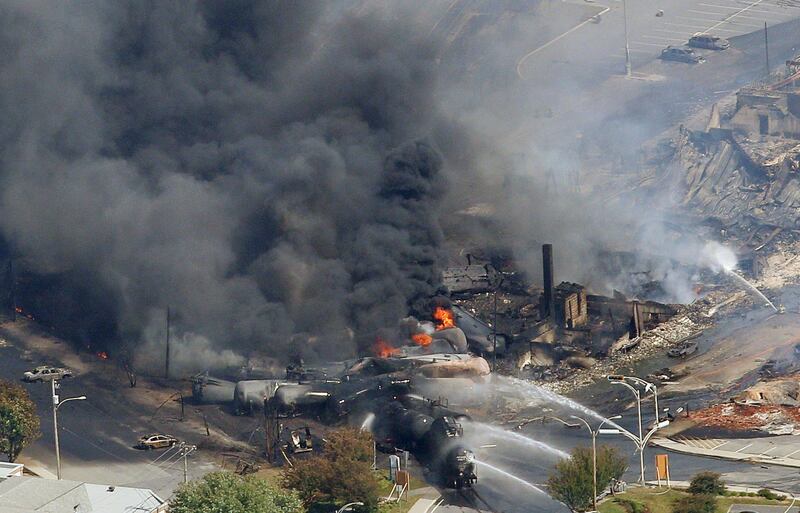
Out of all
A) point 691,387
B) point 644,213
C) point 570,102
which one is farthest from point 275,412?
point 570,102

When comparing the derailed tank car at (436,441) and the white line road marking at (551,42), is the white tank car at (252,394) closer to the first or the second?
the derailed tank car at (436,441)

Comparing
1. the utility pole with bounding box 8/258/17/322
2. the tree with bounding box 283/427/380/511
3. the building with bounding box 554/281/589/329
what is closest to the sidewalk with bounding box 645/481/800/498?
the tree with bounding box 283/427/380/511

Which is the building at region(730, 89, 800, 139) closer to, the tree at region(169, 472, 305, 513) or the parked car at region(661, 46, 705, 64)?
the parked car at region(661, 46, 705, 64)

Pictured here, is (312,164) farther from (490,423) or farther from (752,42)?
(752,42)

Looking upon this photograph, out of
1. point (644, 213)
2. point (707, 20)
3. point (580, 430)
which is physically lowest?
point (580, 430)

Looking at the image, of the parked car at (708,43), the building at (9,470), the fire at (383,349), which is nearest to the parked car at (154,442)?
the building at (9,470)

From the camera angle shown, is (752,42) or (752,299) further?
(752,42)

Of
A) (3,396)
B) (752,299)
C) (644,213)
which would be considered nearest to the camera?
(3,396)

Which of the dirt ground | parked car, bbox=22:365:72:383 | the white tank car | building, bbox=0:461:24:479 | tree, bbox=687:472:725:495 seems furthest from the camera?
parked car, bbox=22:365:72:383
